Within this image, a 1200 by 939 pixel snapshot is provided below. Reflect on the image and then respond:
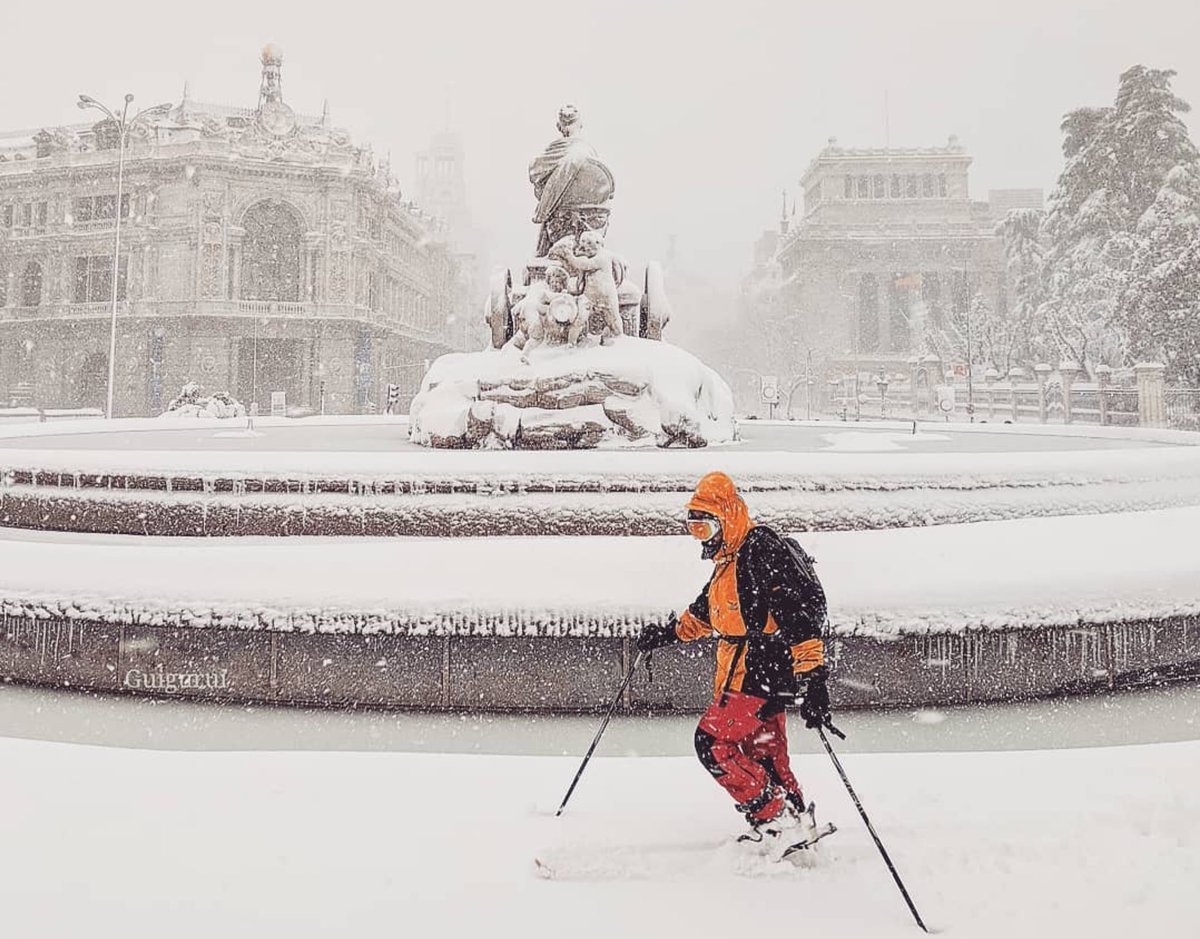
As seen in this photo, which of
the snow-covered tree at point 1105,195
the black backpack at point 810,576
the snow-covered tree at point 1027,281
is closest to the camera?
the black backpack at point 810,576

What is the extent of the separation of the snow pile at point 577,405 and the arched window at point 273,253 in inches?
1463

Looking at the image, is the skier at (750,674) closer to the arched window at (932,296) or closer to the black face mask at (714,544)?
the black face mask at (714,544)

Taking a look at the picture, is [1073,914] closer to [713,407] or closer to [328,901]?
[328,901]

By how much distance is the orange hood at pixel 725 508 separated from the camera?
240cm

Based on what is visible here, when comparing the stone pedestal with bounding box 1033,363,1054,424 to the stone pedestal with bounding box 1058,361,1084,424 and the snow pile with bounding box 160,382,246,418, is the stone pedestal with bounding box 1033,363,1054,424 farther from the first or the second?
the snow pile with bounding box 160,382,246,418

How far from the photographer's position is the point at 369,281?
44406mm

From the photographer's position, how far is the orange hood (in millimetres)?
2400

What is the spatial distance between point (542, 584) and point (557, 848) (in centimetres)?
157

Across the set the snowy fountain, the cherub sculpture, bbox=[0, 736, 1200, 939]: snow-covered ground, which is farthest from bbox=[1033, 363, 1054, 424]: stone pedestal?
bbox=[0, 736, 1200, 939]: snow-covered ground

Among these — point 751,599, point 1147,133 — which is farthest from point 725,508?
point 1147,133

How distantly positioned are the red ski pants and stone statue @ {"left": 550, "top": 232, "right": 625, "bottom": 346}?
22.6ft

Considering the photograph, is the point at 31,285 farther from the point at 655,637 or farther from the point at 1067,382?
the point at 655,637

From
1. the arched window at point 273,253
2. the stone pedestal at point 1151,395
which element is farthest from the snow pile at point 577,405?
the arched window at point 273,253

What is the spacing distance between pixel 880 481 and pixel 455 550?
263cm
